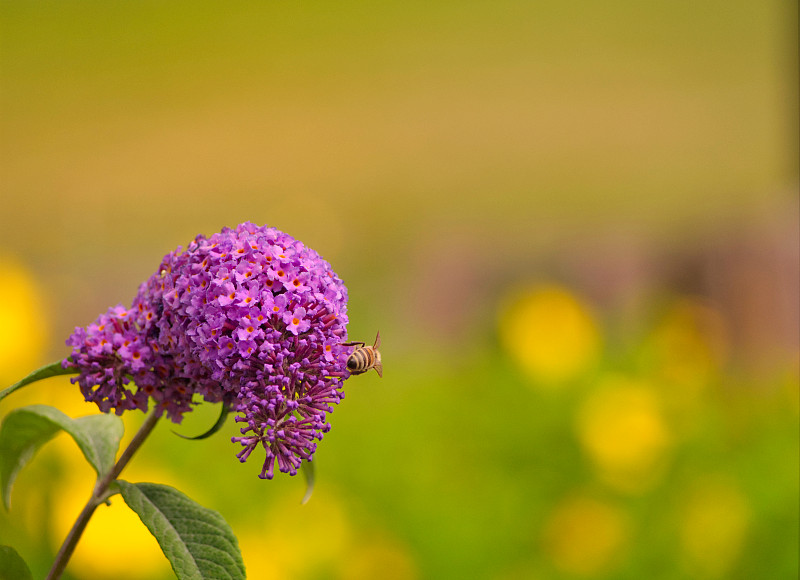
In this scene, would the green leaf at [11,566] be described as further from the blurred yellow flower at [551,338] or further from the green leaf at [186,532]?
Result: the blurred yellow flower at [551,338]

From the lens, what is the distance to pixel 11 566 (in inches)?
32.6

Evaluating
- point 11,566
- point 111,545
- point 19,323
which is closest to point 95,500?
point 11,566

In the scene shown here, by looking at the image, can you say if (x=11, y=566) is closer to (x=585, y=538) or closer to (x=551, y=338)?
(x=585, y=538)

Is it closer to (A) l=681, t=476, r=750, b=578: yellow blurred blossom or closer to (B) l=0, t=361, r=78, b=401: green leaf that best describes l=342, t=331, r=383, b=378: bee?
(B) l=0, t=361, r=78, b=401: green leaf

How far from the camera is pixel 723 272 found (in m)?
3.76

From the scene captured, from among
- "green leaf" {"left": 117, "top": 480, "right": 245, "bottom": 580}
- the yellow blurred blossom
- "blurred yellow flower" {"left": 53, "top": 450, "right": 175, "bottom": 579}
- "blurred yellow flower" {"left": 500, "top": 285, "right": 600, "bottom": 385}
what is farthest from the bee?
"blurred yellow flower" {"left": 500, "top": 285, "right": 600, "bottom": 385}

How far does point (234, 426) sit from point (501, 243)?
1.96 metres

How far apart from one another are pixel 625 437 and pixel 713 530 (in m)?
0.36

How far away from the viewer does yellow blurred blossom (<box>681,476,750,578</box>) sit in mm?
2340

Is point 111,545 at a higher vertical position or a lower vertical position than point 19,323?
lower

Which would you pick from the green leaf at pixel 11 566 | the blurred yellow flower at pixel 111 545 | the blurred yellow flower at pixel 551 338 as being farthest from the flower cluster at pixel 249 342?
the blurred yellow flower at pixel 551 338

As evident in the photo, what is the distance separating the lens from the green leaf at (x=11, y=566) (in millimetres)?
825

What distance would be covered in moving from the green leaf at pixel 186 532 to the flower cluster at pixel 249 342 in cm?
8

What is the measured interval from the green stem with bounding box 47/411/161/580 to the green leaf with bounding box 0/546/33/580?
0.03 metres
